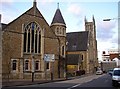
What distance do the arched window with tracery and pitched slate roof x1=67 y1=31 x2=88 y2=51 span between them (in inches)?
1728

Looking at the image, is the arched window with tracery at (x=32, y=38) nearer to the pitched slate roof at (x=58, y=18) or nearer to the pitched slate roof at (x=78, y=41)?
the pitched slate roof at (x=58, y=18)

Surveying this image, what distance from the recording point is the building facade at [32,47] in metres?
45.9

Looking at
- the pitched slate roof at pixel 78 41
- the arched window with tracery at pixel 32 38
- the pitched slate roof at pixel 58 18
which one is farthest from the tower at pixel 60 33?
the pitched slate roof at pixel 78 41

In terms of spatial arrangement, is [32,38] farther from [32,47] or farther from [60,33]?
[60,33]

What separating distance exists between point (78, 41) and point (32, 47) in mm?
48615

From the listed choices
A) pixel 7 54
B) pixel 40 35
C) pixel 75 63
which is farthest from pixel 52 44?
pixel 75 63

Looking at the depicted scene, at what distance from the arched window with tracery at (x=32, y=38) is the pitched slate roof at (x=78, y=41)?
43.9 metres

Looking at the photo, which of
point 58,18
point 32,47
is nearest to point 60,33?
point 58,18

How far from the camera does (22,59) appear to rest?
158 ft

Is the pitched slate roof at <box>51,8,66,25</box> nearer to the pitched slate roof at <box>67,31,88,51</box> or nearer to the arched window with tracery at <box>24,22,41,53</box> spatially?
the arched window with tracery at <box>24,22,41,53</box>

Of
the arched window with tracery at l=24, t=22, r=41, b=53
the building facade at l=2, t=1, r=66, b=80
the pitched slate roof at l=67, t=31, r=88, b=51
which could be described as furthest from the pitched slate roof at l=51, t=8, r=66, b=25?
the pitched slate roof at l=67, t=31, r=88, b=51

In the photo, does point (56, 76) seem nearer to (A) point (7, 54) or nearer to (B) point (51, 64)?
(B) point (51, 64)

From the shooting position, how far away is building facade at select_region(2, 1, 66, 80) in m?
45.9

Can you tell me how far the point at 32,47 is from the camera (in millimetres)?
50375
